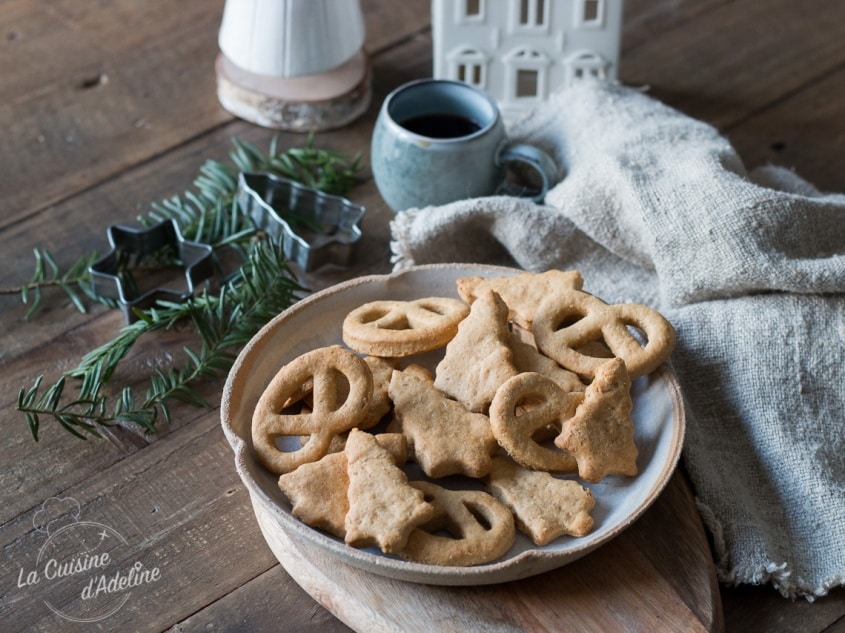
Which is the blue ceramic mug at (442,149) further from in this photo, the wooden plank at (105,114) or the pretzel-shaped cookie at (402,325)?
the wooden plank at (105,114)

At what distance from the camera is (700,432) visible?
3.77 feet

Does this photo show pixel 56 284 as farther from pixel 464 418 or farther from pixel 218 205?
pixel 464 418

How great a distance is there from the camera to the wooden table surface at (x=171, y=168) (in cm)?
105

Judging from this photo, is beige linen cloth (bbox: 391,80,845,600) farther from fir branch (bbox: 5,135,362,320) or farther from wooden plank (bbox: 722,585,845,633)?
fir branch (bbox: 5,135,362,320)

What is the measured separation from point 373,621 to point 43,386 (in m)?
0.52

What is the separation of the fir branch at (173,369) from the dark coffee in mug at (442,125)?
0.27 metres

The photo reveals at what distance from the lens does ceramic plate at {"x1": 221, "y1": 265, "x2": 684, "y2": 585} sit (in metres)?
0.95

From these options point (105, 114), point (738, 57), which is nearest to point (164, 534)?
point (105, 114)

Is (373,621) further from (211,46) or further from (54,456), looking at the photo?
(211,46)

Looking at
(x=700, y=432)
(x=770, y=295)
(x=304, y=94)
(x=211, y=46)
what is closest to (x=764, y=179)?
→ (x=770, y=295)

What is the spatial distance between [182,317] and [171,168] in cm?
33

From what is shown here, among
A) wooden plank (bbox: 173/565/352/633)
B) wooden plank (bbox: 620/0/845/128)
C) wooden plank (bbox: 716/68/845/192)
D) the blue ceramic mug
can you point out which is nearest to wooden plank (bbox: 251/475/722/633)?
wooden plank (bbox: 173/565/352/633)

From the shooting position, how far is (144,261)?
4.54 ft

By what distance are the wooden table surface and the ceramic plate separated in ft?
0.31
